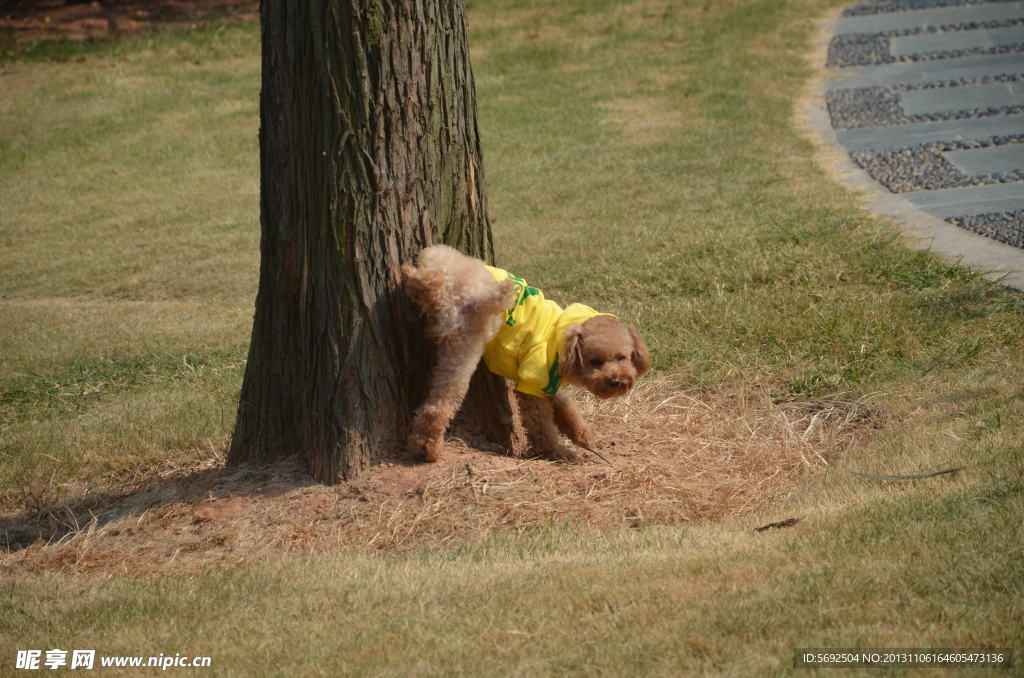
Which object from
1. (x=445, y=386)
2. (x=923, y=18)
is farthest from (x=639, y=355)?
(x=923, y=18)

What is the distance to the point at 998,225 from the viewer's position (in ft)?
29.5

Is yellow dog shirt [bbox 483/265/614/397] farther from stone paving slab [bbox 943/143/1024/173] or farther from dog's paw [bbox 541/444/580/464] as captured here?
stone paving slab [bbox 943/143/1024/173]

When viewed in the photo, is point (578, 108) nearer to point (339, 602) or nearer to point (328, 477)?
point (328, 477)

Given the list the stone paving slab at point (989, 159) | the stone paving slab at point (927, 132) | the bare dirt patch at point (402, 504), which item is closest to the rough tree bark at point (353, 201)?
the bare dirt patch at point (402, 504)

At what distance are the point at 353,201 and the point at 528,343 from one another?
107cm

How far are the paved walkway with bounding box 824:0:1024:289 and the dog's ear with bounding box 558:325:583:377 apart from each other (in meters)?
4.28

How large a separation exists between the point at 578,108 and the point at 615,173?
3.37 meters

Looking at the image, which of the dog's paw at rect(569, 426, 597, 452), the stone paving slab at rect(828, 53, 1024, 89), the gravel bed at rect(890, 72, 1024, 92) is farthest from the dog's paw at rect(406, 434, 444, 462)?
the stone paving slab at rect(828, 53, 1024, 89)

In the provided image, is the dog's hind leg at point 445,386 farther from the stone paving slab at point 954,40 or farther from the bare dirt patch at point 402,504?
the stone paving slab at point 954,40

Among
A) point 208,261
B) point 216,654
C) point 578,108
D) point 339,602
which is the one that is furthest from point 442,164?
point 578,108

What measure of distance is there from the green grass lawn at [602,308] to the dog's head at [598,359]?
678 mm

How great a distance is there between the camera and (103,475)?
6027mm

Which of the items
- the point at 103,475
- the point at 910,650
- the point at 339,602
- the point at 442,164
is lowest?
the point at 103,475

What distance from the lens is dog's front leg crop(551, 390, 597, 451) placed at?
212 inches
